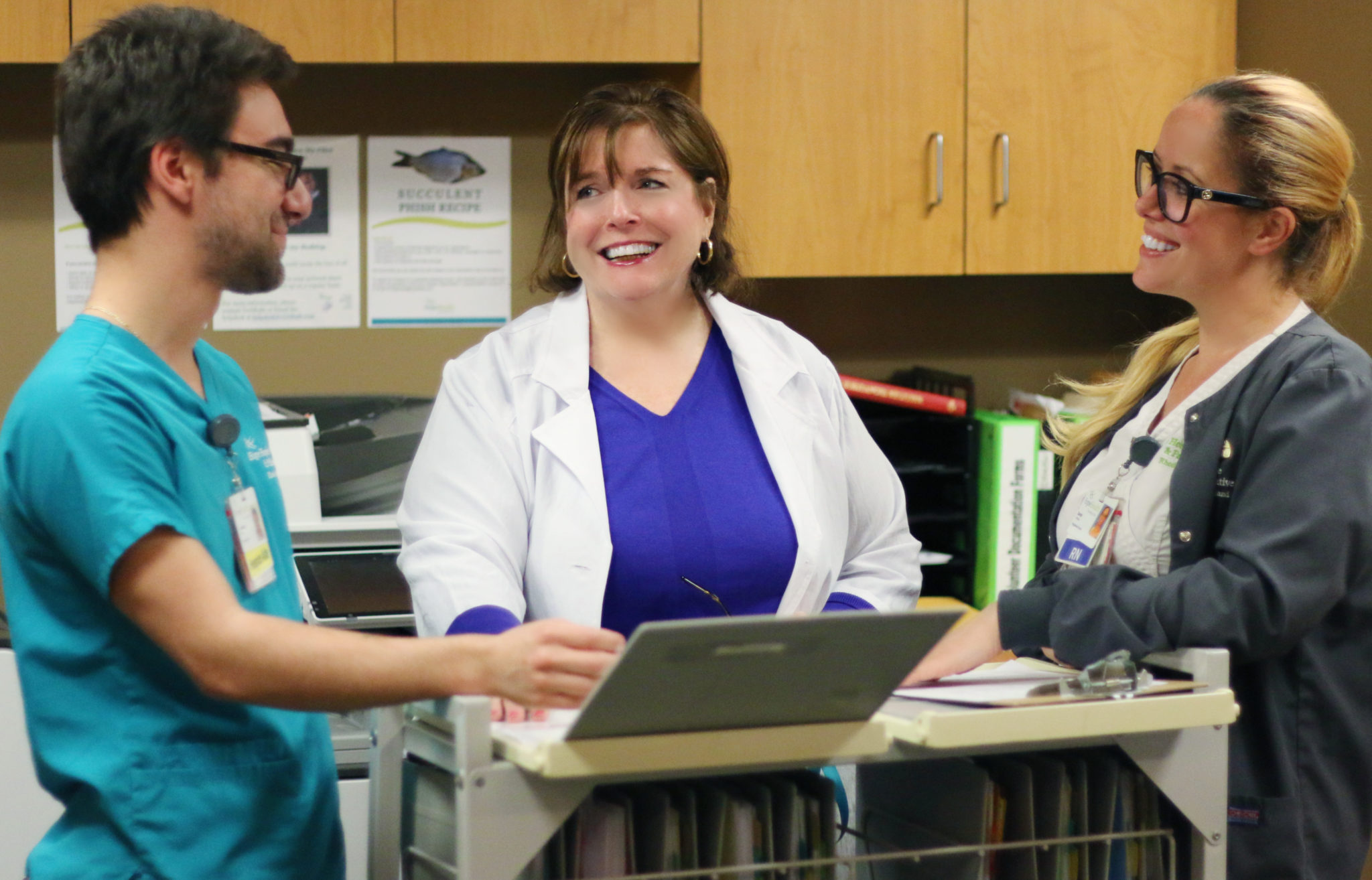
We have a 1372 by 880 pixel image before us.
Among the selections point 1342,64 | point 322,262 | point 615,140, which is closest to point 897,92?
point 1342,64

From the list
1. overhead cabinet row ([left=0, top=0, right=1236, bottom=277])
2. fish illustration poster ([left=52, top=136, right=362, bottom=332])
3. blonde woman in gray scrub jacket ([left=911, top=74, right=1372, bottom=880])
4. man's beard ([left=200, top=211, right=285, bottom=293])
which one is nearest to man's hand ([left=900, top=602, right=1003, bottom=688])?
blonde woman in gray scrub jacket ([left=911, top=74, right=1372, bottom=880])

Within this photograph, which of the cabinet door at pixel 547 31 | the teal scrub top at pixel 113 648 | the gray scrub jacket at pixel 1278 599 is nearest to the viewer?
the teal scrub top at pixel 113 648

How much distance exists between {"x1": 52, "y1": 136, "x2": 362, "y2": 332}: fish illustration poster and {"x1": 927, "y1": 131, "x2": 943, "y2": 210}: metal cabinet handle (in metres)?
1.15

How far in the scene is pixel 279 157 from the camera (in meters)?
1.26

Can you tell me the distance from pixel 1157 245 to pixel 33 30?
190cm

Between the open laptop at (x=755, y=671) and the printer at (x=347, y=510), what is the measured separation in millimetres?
1033

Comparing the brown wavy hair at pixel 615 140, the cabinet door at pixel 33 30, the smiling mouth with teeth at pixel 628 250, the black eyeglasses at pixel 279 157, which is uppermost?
the cabinet door at pixel 33 30

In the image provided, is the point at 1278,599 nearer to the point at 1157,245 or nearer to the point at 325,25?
the point at 1157,245

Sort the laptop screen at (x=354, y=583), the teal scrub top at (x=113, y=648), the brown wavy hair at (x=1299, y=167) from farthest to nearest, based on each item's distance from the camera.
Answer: the laptop screen at (x=354, y=583), the brown wavy hair at (x=1299, y=167), the teal scrub top at (x=113, y=648)

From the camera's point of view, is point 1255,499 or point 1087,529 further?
point 1087,529

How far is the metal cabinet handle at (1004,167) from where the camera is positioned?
264 centimetres

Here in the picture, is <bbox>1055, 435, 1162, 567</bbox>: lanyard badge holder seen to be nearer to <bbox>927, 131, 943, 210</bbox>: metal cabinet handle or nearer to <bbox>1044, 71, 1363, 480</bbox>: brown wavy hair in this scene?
<bbox>1044, 71, 1363, 480</bbox>: brown wavy hair

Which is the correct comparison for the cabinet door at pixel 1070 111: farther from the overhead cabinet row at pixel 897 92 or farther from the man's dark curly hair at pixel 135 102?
the man's dark curly hair at pixel 135 102

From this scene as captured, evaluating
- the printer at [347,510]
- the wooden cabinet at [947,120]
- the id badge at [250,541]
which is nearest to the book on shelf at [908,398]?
the wooden cabinet at [947,120]
